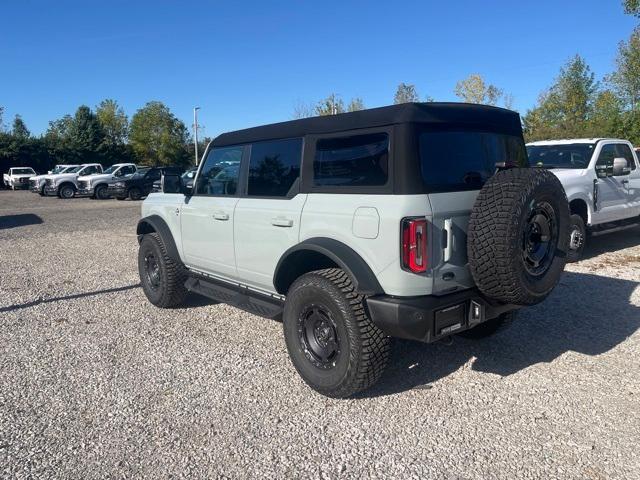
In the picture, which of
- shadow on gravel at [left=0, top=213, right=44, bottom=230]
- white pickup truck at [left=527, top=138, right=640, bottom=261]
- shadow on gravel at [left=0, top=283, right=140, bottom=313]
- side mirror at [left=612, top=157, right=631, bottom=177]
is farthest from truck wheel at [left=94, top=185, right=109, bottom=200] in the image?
side mirror at [left=612, top=157, right=631, bottom=177]

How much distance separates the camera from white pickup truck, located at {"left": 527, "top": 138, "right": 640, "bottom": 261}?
25.7 feet

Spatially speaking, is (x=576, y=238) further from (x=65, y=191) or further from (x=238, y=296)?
(x=65, y=191)

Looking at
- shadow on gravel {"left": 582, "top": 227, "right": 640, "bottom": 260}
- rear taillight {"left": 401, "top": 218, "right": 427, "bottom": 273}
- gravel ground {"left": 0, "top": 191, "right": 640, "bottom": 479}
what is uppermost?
rear taillight {"left": 401, "top": 218, "right": 427, "bottom": 273}

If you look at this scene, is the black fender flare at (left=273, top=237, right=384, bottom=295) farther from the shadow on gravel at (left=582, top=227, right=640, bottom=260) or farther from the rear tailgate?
the shadow on gravel at (left=582, top=227, right=640, bottom=260)

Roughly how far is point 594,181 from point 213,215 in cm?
630

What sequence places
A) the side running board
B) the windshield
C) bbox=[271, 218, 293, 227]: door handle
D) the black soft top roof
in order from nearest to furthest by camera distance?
the black soft top roof, bbox=[271, 218, 293, 227]: door handle, the side running board, the windshield

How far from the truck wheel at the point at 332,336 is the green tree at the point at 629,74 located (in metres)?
27.8

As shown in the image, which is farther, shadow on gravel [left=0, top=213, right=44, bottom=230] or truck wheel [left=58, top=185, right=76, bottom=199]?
truck wheel [left=58, top=185, right=76, bottom=199]

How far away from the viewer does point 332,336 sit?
11.9 feet

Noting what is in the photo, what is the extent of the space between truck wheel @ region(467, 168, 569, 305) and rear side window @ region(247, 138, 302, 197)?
148 cm

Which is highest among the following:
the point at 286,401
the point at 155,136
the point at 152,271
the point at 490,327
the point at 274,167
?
the point at 155,136

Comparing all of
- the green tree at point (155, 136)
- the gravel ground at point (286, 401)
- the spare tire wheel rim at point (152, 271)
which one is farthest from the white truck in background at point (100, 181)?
the green tree at point (155, 136)

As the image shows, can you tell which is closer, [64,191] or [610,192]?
[610,192]

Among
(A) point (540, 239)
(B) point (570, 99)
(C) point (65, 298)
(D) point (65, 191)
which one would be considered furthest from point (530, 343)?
(B) point (570, 99)
